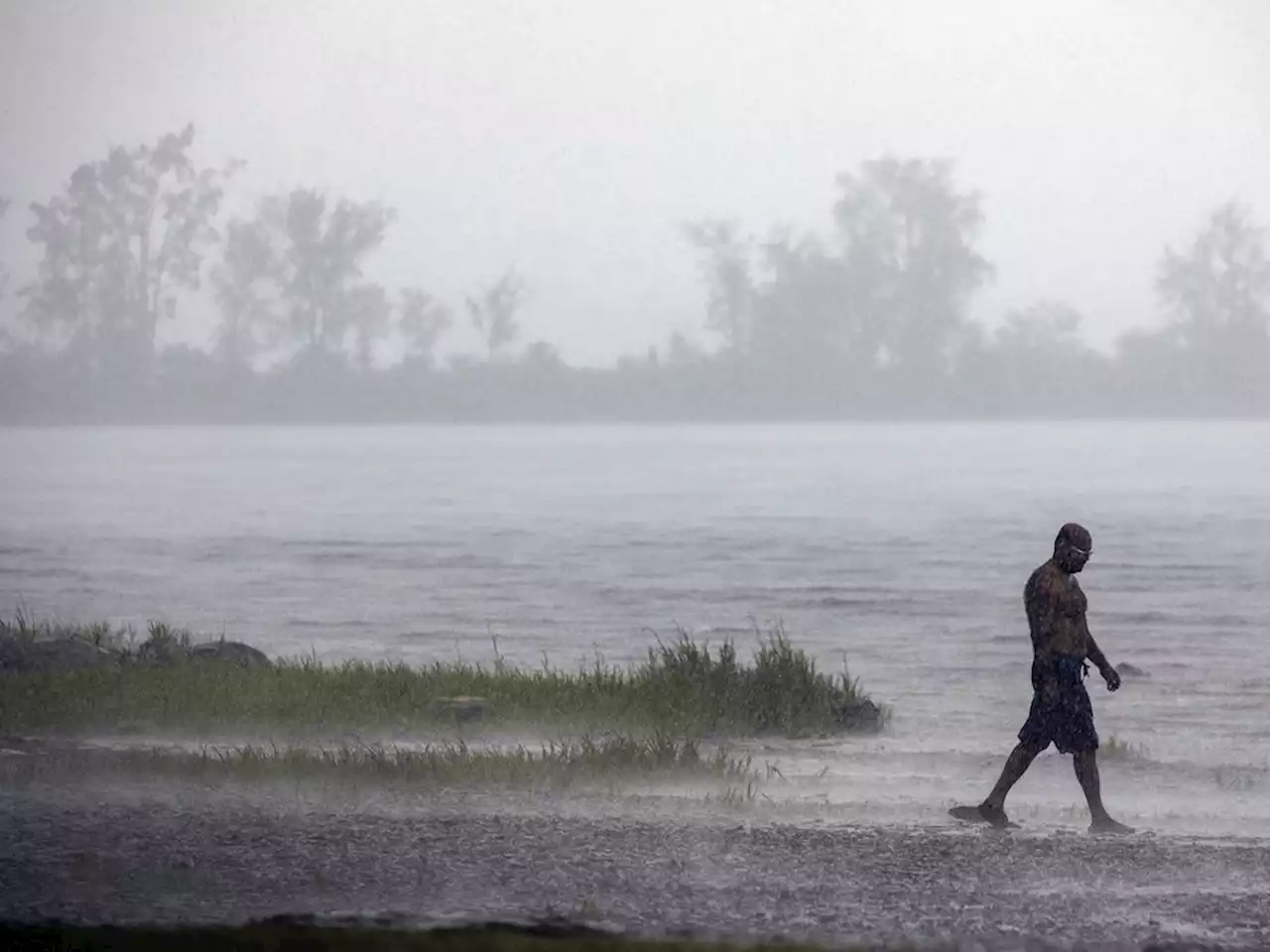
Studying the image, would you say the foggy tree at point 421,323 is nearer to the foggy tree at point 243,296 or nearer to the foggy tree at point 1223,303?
the foggy tree at point 243,296

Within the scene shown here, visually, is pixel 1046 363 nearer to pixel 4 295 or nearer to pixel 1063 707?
pixel 1063 707

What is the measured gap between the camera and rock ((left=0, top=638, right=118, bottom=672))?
912 cm

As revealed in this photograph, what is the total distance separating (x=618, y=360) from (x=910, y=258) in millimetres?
1674

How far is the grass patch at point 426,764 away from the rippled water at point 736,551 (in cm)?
62

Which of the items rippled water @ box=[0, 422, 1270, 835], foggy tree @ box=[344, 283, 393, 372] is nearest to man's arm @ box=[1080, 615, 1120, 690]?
rippled water @ box=[0, 422, 1270, 835]

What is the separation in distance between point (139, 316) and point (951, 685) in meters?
5.02

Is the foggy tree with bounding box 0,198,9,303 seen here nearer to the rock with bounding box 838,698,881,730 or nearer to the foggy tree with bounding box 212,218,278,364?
the foggy tree with bounding box 212,218,278,364

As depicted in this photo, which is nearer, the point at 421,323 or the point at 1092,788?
the point at 1092,788

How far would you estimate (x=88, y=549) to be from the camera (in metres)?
9.06

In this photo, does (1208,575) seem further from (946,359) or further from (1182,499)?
(946,359)

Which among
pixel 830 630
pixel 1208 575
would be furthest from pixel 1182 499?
pixel 830 630

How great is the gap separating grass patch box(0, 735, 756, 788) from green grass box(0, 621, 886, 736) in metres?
0.31

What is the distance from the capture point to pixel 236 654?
8.87 m

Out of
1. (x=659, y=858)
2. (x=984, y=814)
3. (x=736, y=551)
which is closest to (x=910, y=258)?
(x=736, y=551)
